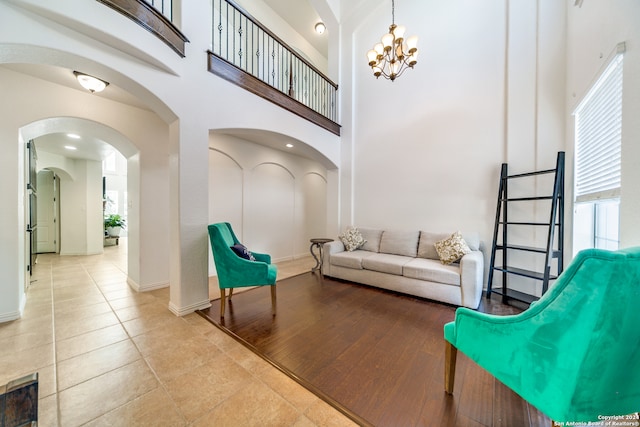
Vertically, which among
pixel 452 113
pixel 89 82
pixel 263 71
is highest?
pixel 263 71

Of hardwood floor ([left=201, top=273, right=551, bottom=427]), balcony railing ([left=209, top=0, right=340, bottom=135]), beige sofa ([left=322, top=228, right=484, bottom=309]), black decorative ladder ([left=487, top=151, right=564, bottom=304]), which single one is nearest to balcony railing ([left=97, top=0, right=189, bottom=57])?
balcony railing ([left=209, top=0, right=340, bottom=135])

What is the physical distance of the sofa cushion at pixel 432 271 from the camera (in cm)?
286

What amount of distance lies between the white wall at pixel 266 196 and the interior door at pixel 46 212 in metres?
5.59

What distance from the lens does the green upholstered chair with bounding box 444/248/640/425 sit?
0.87m

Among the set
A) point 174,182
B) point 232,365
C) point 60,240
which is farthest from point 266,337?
point 60,240

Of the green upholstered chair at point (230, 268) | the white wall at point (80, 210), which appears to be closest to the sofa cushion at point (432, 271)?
the green upholstered chair at point (230, 268)

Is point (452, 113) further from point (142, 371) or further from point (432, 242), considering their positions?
point (142, 371)

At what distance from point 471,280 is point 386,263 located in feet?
3.46

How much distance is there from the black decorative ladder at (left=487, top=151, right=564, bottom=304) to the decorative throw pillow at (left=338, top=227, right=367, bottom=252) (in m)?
1.95

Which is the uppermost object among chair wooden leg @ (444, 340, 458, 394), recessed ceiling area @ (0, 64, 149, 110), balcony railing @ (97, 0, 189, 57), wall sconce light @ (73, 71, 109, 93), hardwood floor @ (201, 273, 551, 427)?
balcony railing @ (97, 0, 189, 57)

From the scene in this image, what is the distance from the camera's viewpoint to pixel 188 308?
8.50 feet

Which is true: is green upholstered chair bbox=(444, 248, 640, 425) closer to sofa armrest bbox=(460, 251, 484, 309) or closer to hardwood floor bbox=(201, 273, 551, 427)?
hardwood floor bbox=(201, 273, 551, 427)

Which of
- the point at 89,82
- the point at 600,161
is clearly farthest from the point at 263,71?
the point at 600,161

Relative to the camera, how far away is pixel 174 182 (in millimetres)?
2574
